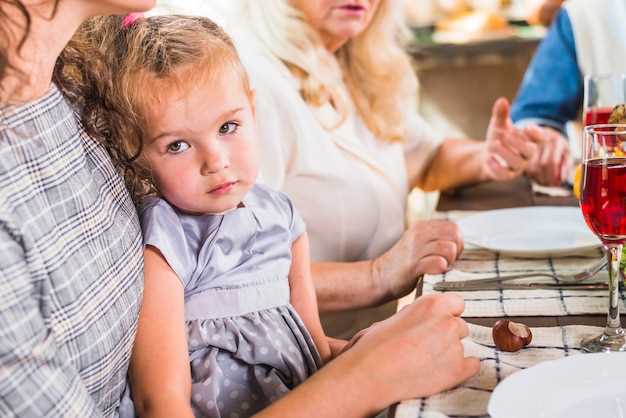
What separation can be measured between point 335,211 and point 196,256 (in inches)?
27.0

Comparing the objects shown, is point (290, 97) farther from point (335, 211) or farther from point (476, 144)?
point (476, 144)

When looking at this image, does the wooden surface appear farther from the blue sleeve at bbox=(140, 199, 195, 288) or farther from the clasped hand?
the blue sleeve at bbox=(140, 199, 195, 288)

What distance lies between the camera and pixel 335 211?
1770mm

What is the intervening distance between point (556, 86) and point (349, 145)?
1.01m

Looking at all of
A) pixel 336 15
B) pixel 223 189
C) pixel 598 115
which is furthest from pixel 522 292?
pixel 336 15

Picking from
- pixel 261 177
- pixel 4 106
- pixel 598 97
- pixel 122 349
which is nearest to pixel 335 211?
pixel 261 177

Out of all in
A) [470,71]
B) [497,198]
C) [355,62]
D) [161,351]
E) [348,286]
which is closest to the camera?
[161,351]

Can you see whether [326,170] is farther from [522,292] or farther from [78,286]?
[78,286]

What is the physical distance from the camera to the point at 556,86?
2551 millimetres

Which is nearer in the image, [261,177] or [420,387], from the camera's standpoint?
[420,387]

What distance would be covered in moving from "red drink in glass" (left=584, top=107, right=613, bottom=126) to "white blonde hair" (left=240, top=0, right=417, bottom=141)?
45 cm

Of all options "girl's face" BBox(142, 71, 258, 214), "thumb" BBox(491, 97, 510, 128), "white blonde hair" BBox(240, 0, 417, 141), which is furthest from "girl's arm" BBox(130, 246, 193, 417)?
"thumb" BBox(491, 97, 510, 128)

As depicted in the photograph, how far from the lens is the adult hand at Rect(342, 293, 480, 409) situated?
0.91m

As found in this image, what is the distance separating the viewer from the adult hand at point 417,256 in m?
1.38
